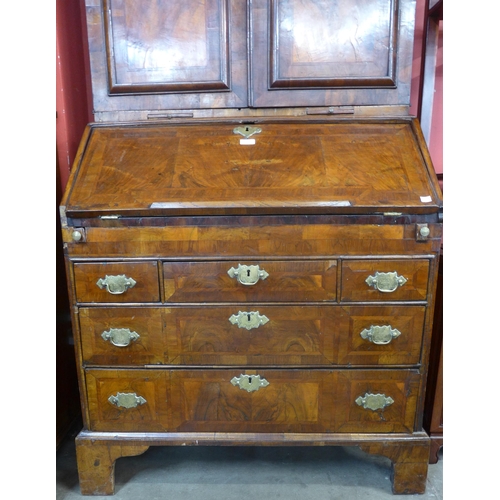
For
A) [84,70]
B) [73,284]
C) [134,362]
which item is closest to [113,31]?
[84,70]

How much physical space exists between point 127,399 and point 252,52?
145cm

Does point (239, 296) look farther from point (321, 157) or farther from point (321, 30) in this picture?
point (321, 30)

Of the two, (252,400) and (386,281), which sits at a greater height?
(386,281)

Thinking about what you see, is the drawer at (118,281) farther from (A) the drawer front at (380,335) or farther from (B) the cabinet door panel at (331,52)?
(B) the cabinet door panel at (331,52)

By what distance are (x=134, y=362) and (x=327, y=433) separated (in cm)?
79

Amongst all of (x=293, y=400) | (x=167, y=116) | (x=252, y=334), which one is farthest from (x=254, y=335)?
(x=167, y=116)

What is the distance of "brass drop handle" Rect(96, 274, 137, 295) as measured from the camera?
143 centimetres

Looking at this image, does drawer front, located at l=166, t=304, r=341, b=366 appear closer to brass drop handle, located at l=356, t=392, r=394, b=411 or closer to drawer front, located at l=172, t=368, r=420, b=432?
drawer front, located at l=172, t=368, r=420, b=432

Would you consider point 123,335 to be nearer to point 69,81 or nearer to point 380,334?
point 380,334

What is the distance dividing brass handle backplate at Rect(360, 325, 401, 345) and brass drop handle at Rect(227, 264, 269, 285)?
1.39 feet

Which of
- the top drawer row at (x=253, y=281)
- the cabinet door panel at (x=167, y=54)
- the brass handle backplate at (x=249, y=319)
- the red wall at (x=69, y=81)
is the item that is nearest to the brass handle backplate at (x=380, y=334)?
the top drawer row at (x=253, y=281)

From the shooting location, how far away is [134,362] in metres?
1.52

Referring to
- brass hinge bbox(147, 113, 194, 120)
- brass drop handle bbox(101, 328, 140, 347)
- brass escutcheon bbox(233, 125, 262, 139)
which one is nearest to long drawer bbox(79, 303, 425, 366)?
brass drop handle bbox(101, 328, 140, 347)

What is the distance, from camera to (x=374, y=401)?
152cm
